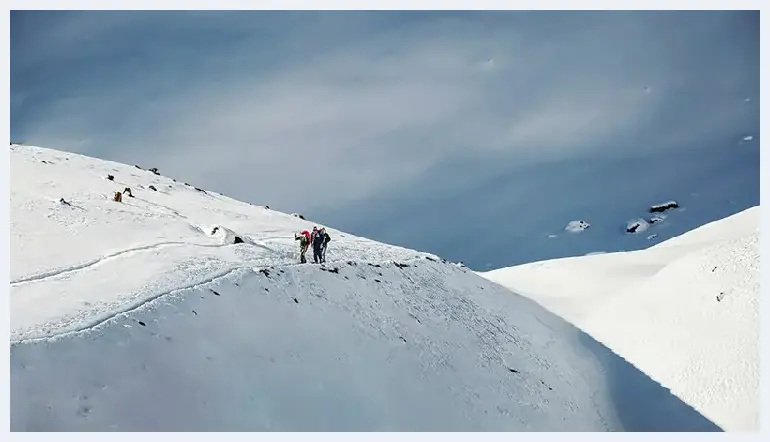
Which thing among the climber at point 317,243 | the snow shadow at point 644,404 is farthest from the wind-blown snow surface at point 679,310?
the climber at point 317,243

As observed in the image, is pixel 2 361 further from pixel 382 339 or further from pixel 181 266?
pixel 382 339

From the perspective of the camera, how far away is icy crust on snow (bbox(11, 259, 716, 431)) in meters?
19.7

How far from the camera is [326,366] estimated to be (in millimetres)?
25484

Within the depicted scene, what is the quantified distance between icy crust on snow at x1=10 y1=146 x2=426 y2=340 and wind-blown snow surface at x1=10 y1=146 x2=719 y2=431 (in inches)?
5.0

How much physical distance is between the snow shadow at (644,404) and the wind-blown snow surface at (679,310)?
1.59 ft

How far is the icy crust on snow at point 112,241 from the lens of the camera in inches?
936

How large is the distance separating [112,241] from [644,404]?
80.1 ft

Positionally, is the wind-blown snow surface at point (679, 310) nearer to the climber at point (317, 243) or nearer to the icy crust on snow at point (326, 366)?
the icy crust on snow at point (326, 366)

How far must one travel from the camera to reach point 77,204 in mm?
38531

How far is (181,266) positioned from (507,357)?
14451 millimetres

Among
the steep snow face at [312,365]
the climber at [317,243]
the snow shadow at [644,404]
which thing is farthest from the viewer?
the snow shadow at [644,404]

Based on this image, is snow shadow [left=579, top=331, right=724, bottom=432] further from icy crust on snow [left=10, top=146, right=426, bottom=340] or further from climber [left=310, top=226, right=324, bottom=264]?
climber [left=310, top=226, right=324, bottom=264]

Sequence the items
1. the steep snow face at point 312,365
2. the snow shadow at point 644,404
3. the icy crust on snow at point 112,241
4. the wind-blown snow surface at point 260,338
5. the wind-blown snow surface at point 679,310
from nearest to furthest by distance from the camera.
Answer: the steep snow face at point 312,365, the wind-blown snow surface at point 260,338, the icy crust on snow at point 112,241, the snow shadow at point 644,404, the wind-blown snow surface at point 679,310

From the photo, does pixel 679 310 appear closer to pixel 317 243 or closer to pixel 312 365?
pixel 317 243
